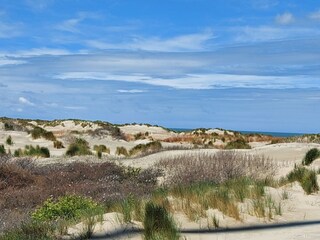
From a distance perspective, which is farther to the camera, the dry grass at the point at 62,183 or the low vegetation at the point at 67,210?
the dry grass at the point at 62,183

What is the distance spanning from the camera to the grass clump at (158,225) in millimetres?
7793

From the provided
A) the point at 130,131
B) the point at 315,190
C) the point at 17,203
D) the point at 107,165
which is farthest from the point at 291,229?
the point at 130,131

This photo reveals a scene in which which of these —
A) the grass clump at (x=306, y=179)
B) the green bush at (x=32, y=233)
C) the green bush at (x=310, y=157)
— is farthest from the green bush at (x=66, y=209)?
the green bush at (x=310, y=157)

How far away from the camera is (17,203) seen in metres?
13.3

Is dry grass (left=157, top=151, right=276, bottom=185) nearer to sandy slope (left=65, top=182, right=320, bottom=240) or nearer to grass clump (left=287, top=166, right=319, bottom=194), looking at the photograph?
grass clump (left=287, top=166, right=319, bottom=194)

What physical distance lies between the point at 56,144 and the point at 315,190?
23.2 metres

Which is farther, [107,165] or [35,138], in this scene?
[35,138]

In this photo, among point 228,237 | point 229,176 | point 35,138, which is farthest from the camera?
point 35,138

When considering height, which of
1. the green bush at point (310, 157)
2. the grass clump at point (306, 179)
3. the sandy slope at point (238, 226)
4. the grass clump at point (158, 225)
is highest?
the green bush at point (310, 157)

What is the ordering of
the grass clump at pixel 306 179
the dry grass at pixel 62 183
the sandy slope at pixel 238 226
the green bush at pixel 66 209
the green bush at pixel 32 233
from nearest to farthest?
1. the green bush at pixel 32 233
2. the sandy slope at pixel 238 226
3. the green bush at pixel 66 209
4. the grass clump at pixel 306 179
5. the dry grass at pixel 62 183

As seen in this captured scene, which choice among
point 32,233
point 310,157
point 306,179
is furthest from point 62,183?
point 310,157

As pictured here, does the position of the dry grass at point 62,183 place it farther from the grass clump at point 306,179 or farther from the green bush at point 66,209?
the grass clump at point 306,179

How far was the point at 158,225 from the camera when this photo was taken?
820cm

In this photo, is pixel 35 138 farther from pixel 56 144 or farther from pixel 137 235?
pixel 137 235
